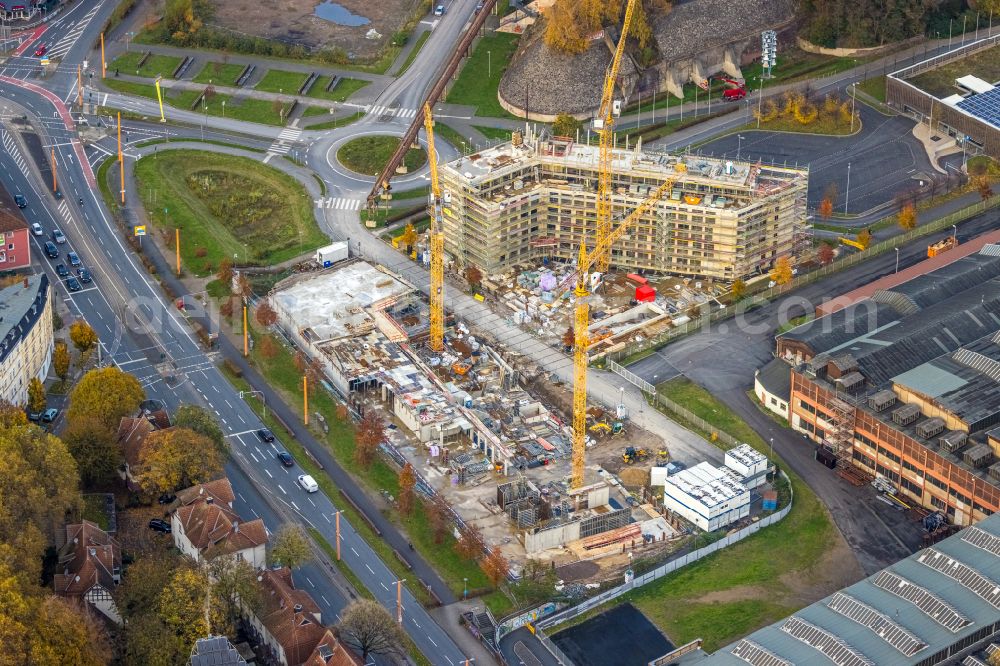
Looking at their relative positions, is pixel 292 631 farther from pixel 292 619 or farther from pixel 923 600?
pixel 923 600

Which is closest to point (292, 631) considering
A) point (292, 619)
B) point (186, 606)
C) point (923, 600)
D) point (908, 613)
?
point (292, 619)

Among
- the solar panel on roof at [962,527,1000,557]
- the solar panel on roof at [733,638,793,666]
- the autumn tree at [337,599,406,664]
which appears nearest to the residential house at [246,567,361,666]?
the autumn tree at [337,599,406,664]

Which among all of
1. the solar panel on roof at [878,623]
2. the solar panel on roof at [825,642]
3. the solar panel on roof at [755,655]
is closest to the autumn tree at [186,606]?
the solar panel on roof at [755,655]

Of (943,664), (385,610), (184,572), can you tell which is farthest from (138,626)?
(943,664)

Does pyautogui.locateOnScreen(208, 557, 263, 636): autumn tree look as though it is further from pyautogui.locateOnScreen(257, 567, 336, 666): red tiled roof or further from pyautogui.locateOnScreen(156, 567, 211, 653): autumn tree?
pyautogui.locateOnScreen(156, 567, 211, 653): autumn tree

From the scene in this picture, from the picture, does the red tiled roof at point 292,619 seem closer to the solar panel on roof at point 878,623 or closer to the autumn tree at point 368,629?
the autumn tree at point 368,629
